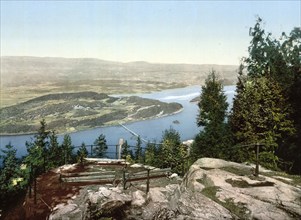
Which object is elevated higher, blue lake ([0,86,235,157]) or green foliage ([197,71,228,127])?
green foliage ([197,71,228,127])

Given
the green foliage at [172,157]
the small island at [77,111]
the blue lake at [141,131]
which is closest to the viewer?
the green foliage at [172,157]

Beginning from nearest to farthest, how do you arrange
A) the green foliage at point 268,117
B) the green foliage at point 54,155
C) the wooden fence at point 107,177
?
the wooden fence at point 107,177 < the green foliage at point 54,155 < the green foliage at point 268,117

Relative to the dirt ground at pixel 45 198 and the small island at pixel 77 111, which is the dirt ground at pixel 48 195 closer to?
the dirt ground at pixel 45 198

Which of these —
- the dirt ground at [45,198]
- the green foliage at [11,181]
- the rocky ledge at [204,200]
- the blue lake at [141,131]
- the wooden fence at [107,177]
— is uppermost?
the rocky ledge at [204,200]

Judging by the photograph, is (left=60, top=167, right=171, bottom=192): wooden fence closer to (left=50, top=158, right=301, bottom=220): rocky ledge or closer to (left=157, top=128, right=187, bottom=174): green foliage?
(left=50, top=158, right=301, bottom=220): rocky ledge

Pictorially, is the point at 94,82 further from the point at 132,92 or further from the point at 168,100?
the point at 168,100

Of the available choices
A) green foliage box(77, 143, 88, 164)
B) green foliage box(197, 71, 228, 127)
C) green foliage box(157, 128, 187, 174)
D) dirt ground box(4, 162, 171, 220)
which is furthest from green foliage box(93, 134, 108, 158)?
dirt ground box(4, 162, 171, 220)

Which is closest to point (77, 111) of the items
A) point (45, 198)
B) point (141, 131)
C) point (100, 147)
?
point (141, 131)

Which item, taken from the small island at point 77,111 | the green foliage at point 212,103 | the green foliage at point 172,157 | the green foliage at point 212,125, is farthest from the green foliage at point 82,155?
the small island at point 77,111
